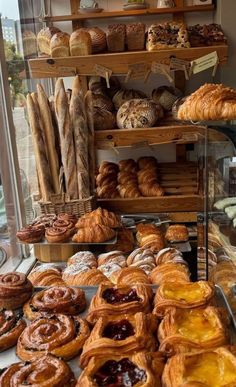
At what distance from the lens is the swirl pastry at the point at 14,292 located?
1.36 m

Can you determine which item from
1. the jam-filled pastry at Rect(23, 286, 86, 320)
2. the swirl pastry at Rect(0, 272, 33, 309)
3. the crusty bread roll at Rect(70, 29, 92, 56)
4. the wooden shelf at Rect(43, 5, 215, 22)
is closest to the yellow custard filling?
the jam-filled pastry at Rect(23, 286, 86, 320)

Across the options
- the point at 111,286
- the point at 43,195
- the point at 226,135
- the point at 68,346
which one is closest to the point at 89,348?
the point at 68,346

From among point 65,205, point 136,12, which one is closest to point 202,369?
point 65,205

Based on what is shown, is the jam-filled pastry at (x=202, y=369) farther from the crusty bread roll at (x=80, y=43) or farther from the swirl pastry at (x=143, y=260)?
the crusty bread roll at (x=80, y=43)

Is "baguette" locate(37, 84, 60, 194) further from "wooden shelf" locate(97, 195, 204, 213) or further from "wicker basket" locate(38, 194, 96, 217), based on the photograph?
"wooden shelf" locate(97, 195, 204, 213)

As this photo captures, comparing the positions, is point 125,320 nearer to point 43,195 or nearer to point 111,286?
point 111,286

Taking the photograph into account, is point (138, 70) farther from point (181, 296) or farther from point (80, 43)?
point (181, 296)

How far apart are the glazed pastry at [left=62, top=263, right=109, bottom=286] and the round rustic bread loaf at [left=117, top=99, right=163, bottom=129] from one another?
1.09 m

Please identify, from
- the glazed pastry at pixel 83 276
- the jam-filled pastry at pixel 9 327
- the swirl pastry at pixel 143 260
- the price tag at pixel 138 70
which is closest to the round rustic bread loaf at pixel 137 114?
the price tag at pixel 138 70

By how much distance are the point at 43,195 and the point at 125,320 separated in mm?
1483

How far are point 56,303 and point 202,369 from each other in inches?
20.8

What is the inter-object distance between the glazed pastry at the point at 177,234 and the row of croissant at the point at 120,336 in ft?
3.48

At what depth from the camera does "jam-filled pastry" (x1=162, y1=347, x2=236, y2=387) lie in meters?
0.92

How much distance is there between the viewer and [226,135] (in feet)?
4.64
